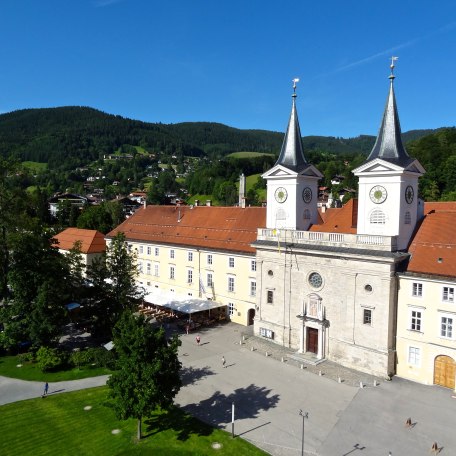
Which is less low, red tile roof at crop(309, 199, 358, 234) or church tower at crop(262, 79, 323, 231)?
church tower at crop(262, 79, 323, 231)

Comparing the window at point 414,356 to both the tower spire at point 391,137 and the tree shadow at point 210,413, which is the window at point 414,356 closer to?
the tree shadow at point 210,413

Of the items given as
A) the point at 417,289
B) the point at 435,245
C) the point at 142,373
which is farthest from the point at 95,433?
the point at 435,245

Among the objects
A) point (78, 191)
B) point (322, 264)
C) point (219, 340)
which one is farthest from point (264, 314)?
point (78, 191)

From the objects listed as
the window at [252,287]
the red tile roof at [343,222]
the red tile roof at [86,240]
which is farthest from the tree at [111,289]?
the red tile roof at [86,240]

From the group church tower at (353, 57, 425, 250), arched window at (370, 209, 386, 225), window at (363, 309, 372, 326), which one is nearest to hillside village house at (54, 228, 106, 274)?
window at (363, 309, 372, 326)

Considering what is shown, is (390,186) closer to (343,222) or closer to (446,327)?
(343,222)

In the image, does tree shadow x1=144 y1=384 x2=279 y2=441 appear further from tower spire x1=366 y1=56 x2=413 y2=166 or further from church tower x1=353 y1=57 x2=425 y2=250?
tower spire x1=366 y1=56 x2=413 y2=166
